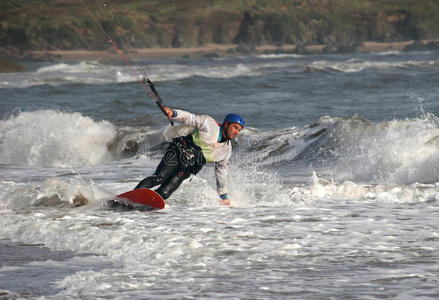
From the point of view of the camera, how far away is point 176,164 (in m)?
9.24

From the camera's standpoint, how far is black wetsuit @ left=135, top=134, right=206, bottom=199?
9.17 metres

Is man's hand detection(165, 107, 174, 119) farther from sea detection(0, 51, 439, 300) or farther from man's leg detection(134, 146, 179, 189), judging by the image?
sea detection(0, 51, 439, 300)

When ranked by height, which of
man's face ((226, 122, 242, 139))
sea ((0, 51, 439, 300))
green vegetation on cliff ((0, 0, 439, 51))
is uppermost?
green vegetation on cliff ((0, 0, 439, 51))

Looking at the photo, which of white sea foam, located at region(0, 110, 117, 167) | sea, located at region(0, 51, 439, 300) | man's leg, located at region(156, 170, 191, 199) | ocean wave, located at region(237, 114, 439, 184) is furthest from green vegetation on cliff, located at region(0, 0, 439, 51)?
man's leg, located at region(156, 170, 191, 199)

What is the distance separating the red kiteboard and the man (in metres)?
0.10

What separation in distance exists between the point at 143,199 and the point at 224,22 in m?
123

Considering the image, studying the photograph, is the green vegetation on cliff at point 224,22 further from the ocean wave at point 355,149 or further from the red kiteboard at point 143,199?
the red kiteboard at point 143,199

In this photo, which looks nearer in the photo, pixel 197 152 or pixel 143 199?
pixel 197 152

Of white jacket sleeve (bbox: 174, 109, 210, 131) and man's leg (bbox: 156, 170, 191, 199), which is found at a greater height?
white jacket sleeve (bbox: 174, 109, 210, 131)

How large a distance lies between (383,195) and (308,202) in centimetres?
122

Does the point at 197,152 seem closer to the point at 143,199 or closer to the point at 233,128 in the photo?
the point at 233,128

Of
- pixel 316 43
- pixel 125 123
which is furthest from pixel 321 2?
pixel 125 123

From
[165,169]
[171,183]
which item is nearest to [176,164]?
[165,169]

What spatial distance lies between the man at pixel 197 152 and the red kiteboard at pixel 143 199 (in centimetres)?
10
